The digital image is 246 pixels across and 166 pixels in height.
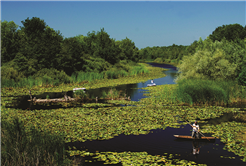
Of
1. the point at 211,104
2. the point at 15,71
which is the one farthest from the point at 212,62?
the point at 15,71

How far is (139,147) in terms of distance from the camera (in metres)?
14.5

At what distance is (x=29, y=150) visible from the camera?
969 centimetres

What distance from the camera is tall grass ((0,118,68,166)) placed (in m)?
9.02

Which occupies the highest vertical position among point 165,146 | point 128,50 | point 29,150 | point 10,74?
point 128,50

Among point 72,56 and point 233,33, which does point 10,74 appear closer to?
point 72,56

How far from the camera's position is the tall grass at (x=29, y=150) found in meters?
9.02

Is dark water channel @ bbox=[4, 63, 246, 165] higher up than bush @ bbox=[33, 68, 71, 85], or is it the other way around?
bush @ bbox=[33, 68, 71, 85]

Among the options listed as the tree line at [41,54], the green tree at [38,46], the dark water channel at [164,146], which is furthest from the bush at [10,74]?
the dark water channel at [164,146]

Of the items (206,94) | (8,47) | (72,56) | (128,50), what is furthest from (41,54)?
(128,50)

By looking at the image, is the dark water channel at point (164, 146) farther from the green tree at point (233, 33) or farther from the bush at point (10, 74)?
the green tree at point (233, 33)

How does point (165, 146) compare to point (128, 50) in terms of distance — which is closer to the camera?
point (165, 146)

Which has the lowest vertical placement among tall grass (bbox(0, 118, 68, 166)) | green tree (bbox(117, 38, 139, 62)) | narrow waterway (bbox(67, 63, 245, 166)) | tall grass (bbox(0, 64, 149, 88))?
narrow waterway (bbox(67, 63, 245, 166))

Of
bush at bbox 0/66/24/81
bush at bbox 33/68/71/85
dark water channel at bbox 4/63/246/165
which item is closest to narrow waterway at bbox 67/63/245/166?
dark water channel at bbox 4/63/246/165

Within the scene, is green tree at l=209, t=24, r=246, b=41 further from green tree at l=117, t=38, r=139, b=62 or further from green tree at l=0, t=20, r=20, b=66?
green tree at l=0, t=20, r=20, b=66
